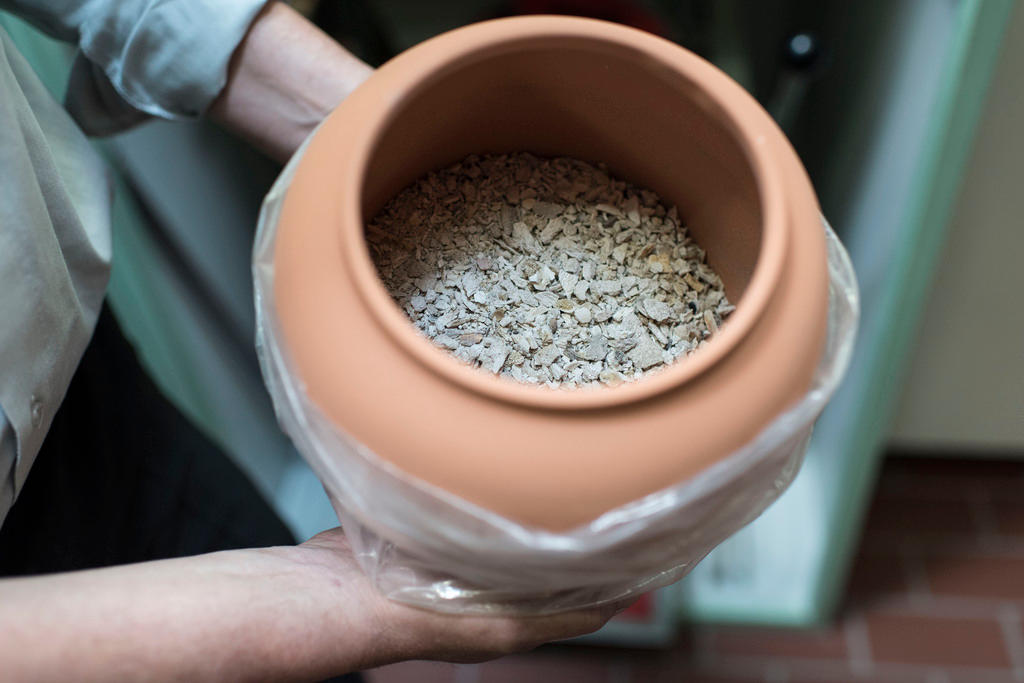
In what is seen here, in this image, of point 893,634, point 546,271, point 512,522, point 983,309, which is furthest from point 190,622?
point 893,634

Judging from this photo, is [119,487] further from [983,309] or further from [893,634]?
[893,634]

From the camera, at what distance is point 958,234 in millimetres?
771

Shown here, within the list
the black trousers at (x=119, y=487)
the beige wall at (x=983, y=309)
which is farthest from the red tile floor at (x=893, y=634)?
the black trousers at (x=119, y=487)

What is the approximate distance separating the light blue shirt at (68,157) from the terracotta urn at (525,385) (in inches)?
5.7

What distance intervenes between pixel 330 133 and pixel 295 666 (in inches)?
10.8

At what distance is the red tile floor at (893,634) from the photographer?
41.4 inches

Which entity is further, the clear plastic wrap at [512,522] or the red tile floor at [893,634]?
the red tile floor at [893,634]

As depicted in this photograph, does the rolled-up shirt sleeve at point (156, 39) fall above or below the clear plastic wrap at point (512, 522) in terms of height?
above

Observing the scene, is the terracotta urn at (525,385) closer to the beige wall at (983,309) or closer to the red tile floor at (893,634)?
the beige wall at (983,309)

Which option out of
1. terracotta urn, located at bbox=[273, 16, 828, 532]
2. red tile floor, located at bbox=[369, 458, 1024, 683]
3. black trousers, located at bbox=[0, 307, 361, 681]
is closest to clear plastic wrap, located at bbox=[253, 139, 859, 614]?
terracotta urn, located at bbox=[273, 16, 828, 532]

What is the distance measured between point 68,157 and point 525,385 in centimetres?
38

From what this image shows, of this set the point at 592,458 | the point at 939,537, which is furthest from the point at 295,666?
the point at 939,537

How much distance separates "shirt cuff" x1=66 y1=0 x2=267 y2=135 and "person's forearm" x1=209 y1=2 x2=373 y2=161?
11 millimetres

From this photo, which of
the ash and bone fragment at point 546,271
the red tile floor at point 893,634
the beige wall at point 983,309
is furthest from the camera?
the red tile floor at point 893,634
